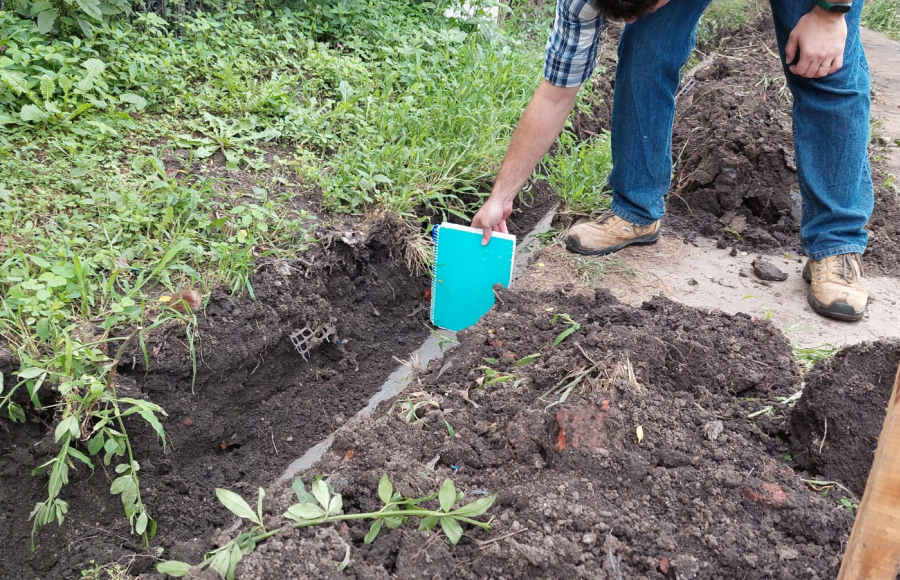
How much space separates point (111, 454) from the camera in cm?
187

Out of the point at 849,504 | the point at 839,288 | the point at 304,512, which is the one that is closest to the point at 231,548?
the point at 304,512

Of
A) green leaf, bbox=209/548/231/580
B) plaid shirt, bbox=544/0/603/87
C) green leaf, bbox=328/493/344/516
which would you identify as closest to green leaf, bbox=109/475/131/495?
green leaf, bbox=209/548/231/580

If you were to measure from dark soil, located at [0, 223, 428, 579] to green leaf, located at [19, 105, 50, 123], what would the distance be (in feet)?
3.55

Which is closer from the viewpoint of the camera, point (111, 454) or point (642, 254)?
point (111, 454)

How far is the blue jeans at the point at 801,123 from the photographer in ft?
7.27

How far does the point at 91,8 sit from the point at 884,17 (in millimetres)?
9714

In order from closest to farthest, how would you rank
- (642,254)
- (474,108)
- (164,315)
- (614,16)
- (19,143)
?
1. (614,16)
2. (164,315)
3. (19,143)
4. (642,254)
5. (474,108)

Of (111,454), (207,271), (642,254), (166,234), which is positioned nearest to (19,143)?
(166,234)

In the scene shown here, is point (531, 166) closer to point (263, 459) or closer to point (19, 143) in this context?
point (263, 459)

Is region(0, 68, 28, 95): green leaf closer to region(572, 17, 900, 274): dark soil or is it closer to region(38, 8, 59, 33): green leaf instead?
region(38, 8, 59, 33): green leaf

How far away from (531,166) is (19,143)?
6.33ft

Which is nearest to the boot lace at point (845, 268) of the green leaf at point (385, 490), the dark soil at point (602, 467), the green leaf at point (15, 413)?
the dark soil at point (602, 467)

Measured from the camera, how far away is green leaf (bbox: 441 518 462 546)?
4.35ft

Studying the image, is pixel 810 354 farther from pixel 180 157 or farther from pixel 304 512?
pixel 180 157
